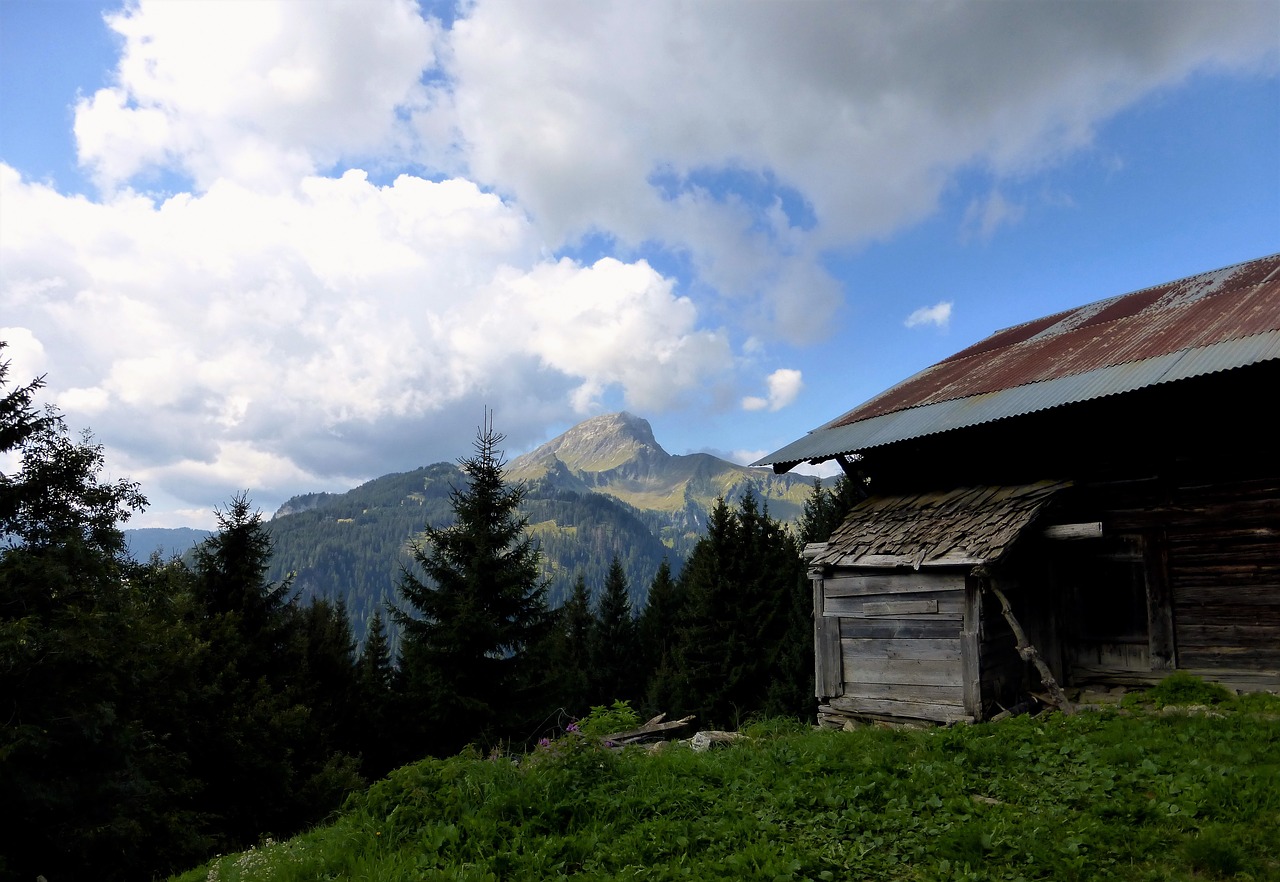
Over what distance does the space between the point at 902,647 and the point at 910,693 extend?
723 mm

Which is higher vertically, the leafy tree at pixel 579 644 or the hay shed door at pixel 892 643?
the hay shed door at pixel 892 643

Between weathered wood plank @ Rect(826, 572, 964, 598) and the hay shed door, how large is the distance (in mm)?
15

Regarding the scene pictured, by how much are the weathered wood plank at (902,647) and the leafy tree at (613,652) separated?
3961 centimetres

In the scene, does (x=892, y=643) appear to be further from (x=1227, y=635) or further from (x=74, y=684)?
(x=74, y=684)

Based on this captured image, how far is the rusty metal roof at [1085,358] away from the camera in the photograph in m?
10.5

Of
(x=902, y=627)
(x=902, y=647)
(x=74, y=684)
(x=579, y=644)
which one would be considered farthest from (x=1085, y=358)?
(x=579, y=644)

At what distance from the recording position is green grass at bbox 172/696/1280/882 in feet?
18.0

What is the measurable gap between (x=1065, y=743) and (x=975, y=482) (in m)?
6.03

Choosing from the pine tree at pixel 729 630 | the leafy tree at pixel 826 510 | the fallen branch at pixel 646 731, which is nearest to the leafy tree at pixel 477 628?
the fallen branch at pixel 646 731

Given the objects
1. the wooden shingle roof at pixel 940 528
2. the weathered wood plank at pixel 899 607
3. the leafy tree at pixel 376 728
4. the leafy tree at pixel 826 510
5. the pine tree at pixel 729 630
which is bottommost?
the leafy tree at pixel 376 728

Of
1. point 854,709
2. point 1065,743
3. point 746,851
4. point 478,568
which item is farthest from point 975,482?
point 478,568

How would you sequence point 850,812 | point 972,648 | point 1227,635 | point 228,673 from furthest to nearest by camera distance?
point 228,673 → point 972,648 → point 1227,635 → point 850,812

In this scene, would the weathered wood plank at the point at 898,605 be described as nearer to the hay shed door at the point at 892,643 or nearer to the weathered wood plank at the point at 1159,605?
the hay shed door at the point at 892,643

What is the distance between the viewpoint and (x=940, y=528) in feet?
38.5
